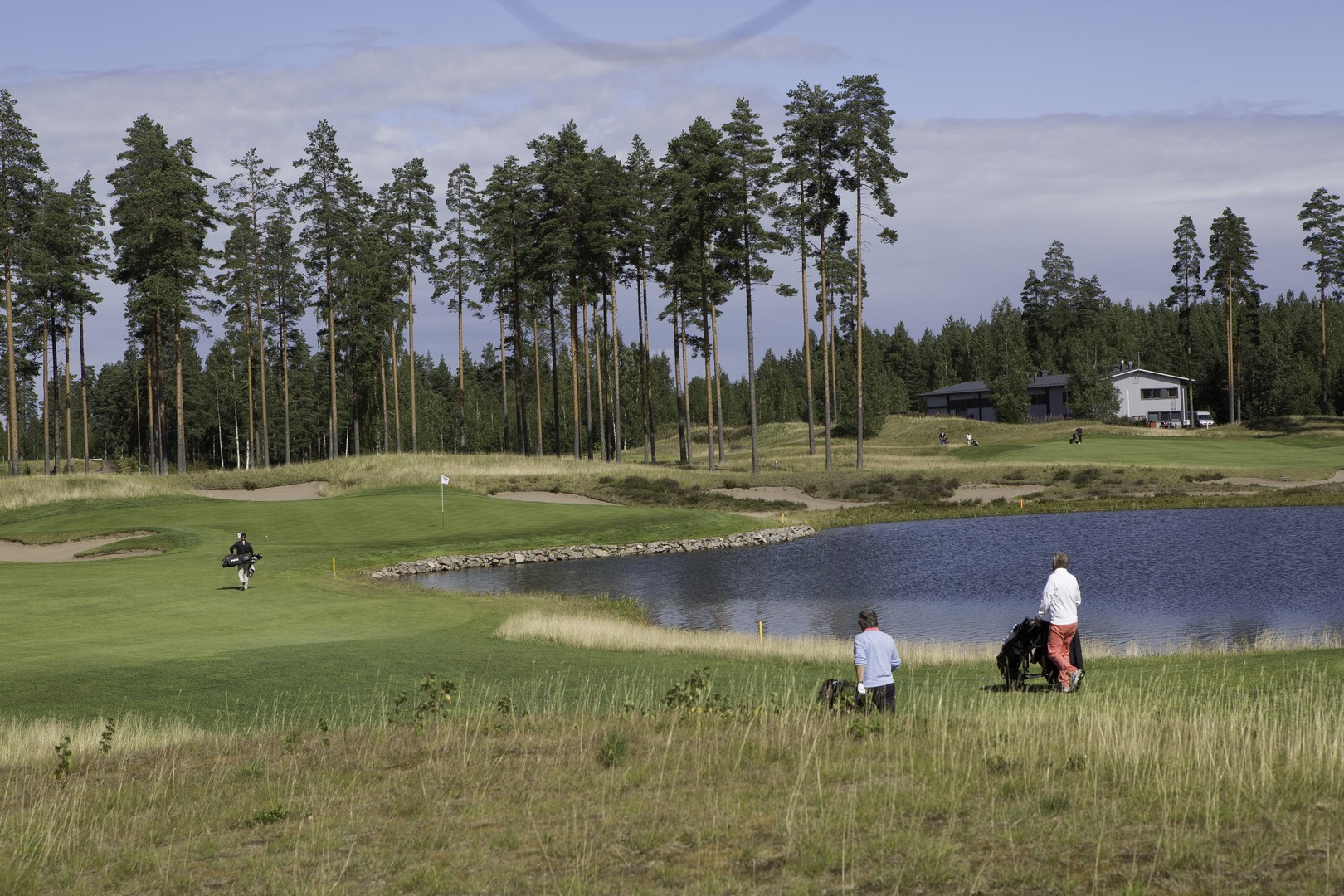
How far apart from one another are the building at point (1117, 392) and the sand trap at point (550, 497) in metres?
79.1

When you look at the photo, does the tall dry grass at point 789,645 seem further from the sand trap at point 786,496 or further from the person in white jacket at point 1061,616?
the sand trap at point 786,496

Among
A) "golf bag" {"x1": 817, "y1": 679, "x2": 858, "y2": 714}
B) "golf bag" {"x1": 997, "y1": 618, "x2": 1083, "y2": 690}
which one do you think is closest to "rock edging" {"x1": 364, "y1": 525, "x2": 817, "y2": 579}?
"golf bag" {"x1": 997, "y1": 618, "x2": 1083, "y2": 690}

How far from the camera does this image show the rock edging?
46.6 m

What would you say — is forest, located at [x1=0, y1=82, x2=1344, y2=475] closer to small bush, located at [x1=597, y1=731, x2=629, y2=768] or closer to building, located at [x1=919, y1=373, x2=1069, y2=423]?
building, located at [x1=919, y1=373, x2=1069, y2=423]

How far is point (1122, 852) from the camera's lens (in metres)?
8.33

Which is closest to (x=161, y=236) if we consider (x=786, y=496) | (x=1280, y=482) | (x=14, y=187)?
(x=14, y=187)

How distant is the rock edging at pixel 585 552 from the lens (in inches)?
1836

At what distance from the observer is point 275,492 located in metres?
71.8

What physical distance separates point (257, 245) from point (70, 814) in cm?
8558

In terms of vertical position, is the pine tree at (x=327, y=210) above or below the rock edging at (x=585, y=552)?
above

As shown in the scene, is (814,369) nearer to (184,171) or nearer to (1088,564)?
(184,171)

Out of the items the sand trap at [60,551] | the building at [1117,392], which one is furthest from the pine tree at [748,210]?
the building at [1117,392]

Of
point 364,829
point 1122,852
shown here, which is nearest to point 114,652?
point 364,829

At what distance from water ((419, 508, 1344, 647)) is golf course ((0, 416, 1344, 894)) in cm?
484
